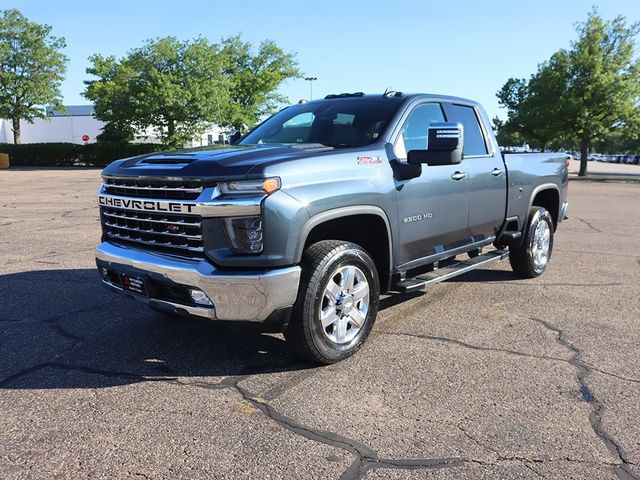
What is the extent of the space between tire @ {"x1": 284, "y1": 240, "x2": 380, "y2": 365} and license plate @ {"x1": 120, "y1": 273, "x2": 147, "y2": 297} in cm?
102

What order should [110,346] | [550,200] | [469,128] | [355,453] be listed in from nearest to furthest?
1. [355,453]
2. [110,346]
3. [469,128]
4. [550,200]

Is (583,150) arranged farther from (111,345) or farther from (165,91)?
(111,345)

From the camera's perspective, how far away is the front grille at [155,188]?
3.55 metres

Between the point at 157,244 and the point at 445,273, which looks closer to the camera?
the point at 157,244

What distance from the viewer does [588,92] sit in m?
32.4

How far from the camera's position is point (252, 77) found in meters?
44.2

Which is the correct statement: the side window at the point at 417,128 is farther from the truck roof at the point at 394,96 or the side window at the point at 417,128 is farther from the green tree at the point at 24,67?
the green tree at the point at 24,67

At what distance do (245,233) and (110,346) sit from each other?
1678mm

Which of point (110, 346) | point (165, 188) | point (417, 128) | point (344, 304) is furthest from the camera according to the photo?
point (417, 128)

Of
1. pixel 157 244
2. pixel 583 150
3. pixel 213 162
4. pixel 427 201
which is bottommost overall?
pixel 157 244

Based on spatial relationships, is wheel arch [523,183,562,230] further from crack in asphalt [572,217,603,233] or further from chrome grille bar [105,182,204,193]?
chrome grille bar [105,182,204,193]

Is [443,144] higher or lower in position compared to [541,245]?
higher

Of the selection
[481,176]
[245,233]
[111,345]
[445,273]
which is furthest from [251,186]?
[481,176]

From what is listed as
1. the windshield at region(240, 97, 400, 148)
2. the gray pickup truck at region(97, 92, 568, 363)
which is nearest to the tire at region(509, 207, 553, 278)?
the gray pickup truck at region(97, 92, 568, 363)
